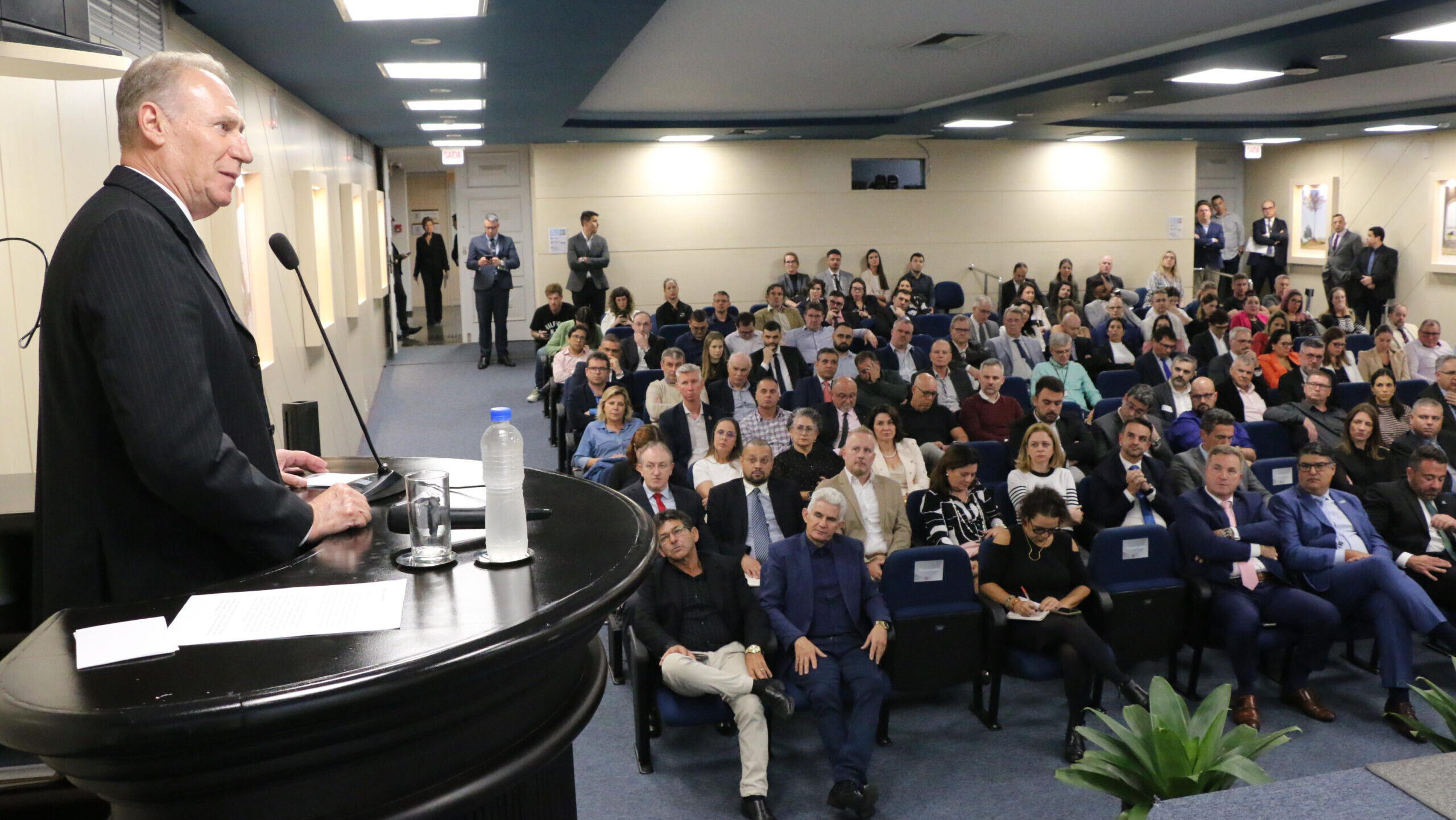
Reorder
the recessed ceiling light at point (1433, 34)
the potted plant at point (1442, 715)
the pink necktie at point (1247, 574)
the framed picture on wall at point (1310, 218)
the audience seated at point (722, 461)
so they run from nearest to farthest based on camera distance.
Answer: the potted plant at point (1442, 715) → the pink necktie at point (1247, 574) → the audience seated at point (722, 461) → the recessed ceiling light at point (1433, 34) → the framed picture on wall at point (1310, 218)

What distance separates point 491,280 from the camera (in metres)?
11.9

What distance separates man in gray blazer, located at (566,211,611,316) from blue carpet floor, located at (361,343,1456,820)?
810 centimetres

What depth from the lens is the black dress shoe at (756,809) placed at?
3740mm

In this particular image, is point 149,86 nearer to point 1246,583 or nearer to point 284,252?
point 284,252

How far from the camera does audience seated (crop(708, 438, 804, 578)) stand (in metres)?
5.11

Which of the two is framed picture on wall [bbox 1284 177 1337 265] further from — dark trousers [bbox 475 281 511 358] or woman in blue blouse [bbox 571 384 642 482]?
woman in blue blouse [bbox 571 384 642 482]

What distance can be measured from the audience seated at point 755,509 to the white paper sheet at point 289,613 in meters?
3.83

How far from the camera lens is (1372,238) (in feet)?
46.4

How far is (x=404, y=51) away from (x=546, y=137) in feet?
21.5

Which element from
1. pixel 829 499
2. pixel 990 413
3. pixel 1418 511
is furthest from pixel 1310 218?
pixel 829 499

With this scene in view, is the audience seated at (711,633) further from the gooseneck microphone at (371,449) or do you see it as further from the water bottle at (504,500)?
the water bottle at (504,500)

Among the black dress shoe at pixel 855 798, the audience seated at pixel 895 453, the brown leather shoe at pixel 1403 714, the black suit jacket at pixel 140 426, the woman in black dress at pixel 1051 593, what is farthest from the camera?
the audience seated at pixel 895 453

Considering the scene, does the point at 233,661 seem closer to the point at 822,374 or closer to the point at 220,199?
the point at 220,199

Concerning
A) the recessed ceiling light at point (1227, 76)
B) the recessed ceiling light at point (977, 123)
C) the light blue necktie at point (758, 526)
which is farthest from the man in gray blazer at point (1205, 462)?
the recessed ceiling light at point (977, 123)
